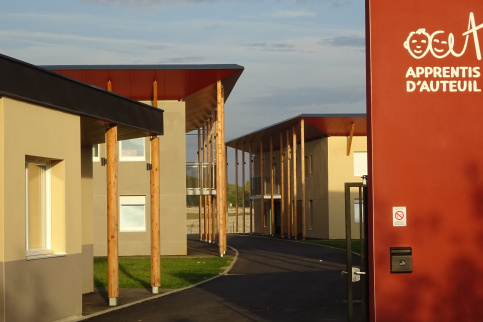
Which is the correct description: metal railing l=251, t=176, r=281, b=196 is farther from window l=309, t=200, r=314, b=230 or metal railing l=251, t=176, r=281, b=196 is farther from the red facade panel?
the red facade panel

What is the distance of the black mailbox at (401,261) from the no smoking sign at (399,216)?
0.27 m

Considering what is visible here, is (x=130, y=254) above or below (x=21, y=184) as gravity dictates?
below

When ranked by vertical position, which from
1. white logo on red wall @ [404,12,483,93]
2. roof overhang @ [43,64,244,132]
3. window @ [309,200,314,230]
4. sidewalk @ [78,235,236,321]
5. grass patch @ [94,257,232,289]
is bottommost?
grass patch @ [94,257,232,289]

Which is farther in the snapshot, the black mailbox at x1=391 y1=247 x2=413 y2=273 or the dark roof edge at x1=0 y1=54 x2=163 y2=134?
the dark roof edge at x1=0 y1=54 x2=163 y2=134

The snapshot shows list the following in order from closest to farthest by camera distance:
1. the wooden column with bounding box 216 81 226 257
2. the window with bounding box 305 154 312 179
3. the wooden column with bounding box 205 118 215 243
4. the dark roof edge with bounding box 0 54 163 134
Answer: the dark roof edge with bounding box 0 54 163 134, the wooden column with bounding box 216 81 226 257, the wooden column with bounding box 205 118 215 243, the window with bounding box 305 154 312 179

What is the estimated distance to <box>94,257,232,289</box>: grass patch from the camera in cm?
2196

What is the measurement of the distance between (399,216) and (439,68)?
5.45 feet

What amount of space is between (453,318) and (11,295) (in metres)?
5.78

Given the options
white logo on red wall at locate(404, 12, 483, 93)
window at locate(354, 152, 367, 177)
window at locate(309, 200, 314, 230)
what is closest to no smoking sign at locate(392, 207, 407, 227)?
white logo on red wall at locate(404, 12, 483, 93)

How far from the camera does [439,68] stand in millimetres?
10211

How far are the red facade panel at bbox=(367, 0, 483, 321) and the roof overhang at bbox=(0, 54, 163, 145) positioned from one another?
5104 millimetres

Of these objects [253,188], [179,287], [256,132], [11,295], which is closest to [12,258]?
[11,295]

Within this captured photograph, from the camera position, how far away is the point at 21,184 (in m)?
13.1

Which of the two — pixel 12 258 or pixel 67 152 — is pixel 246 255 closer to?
pixel 67 152
